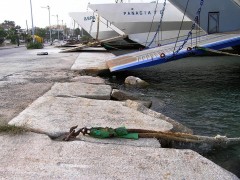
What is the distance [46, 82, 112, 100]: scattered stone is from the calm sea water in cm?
125

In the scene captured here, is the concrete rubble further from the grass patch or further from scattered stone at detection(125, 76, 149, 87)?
scattered stone at detection(125, 76, 149, 87)

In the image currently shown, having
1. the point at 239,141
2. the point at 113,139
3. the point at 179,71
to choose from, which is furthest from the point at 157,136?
the point at 179,71

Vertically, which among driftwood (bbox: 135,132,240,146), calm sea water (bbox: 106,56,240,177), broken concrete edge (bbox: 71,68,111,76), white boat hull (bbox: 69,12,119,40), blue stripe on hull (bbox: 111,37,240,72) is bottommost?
calm sea water (bbox: 106,56,240,177)

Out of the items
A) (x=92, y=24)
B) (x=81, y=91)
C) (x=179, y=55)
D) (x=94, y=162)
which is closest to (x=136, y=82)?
(x=179, y=55)

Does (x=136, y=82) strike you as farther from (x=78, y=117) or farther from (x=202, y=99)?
(x=78, y=117)

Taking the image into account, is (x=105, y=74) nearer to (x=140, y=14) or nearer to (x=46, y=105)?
(x=46, y=105)

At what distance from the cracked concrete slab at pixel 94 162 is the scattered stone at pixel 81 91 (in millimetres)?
A: 2895

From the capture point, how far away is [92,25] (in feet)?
98.3

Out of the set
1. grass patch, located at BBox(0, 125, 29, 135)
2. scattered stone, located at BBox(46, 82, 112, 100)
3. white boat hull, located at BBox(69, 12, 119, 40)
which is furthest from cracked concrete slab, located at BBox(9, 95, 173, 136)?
white boat hull, located at BBox(69, 12, 119, 40)

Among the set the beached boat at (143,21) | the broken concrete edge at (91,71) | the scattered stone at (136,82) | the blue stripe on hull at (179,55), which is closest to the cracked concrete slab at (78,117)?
the scattered stone at (136,82)

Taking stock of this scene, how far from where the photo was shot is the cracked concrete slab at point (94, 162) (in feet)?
10.6

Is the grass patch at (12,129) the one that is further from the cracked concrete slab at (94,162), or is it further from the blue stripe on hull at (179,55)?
the blue stripe on hull at (179,55)

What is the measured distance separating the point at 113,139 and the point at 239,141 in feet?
6.09

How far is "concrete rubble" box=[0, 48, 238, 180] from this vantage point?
3.27m
